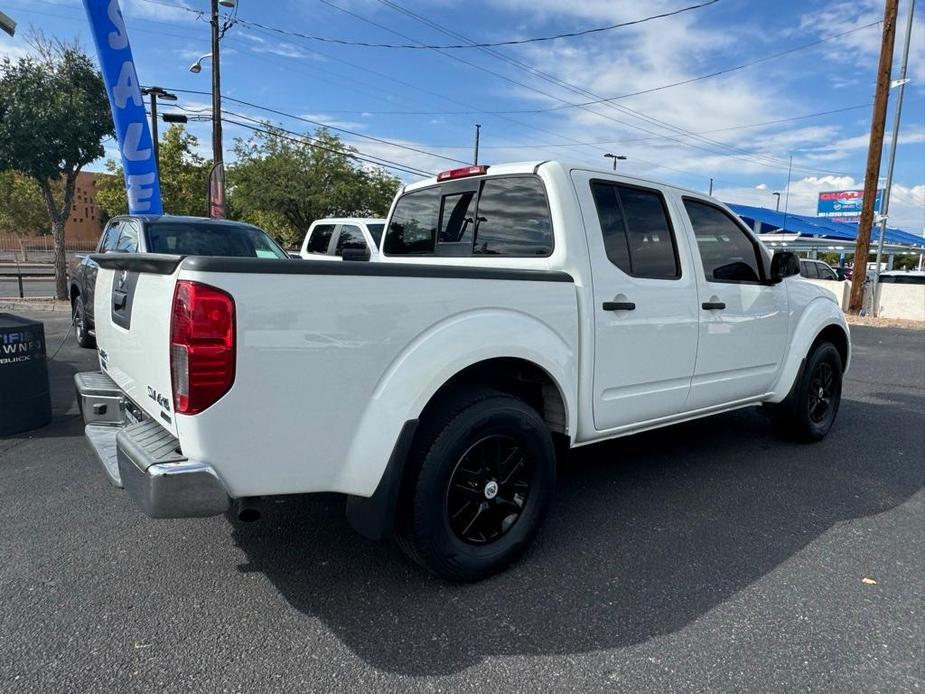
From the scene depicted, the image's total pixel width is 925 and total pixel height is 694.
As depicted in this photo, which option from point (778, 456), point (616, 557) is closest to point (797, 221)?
point (778, 456)

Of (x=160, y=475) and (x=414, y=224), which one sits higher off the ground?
(x=414, y=224)

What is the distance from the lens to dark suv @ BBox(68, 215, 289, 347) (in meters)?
7.40

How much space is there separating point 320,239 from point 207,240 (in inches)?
166

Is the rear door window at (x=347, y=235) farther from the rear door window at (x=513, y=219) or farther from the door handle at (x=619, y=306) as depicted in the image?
the door handle at (x=619, y=306)

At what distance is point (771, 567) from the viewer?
300cm

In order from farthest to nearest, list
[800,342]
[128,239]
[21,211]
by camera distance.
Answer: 1. [21,211]
2. [128,239]
3. [800,342]

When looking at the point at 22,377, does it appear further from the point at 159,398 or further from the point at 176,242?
the point at 159,398

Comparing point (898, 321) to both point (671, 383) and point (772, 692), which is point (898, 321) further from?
point (772, 692)

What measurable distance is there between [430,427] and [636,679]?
1191 millimetres

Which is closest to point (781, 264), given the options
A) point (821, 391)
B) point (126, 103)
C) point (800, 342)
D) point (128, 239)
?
point (800, 342)

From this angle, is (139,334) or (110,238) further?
(110,238)

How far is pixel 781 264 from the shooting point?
4.29 metres

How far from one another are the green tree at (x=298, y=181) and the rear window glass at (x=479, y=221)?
28529 millimetres

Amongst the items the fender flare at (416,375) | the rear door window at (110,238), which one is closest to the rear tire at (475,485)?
the fender flare at (416,375)
